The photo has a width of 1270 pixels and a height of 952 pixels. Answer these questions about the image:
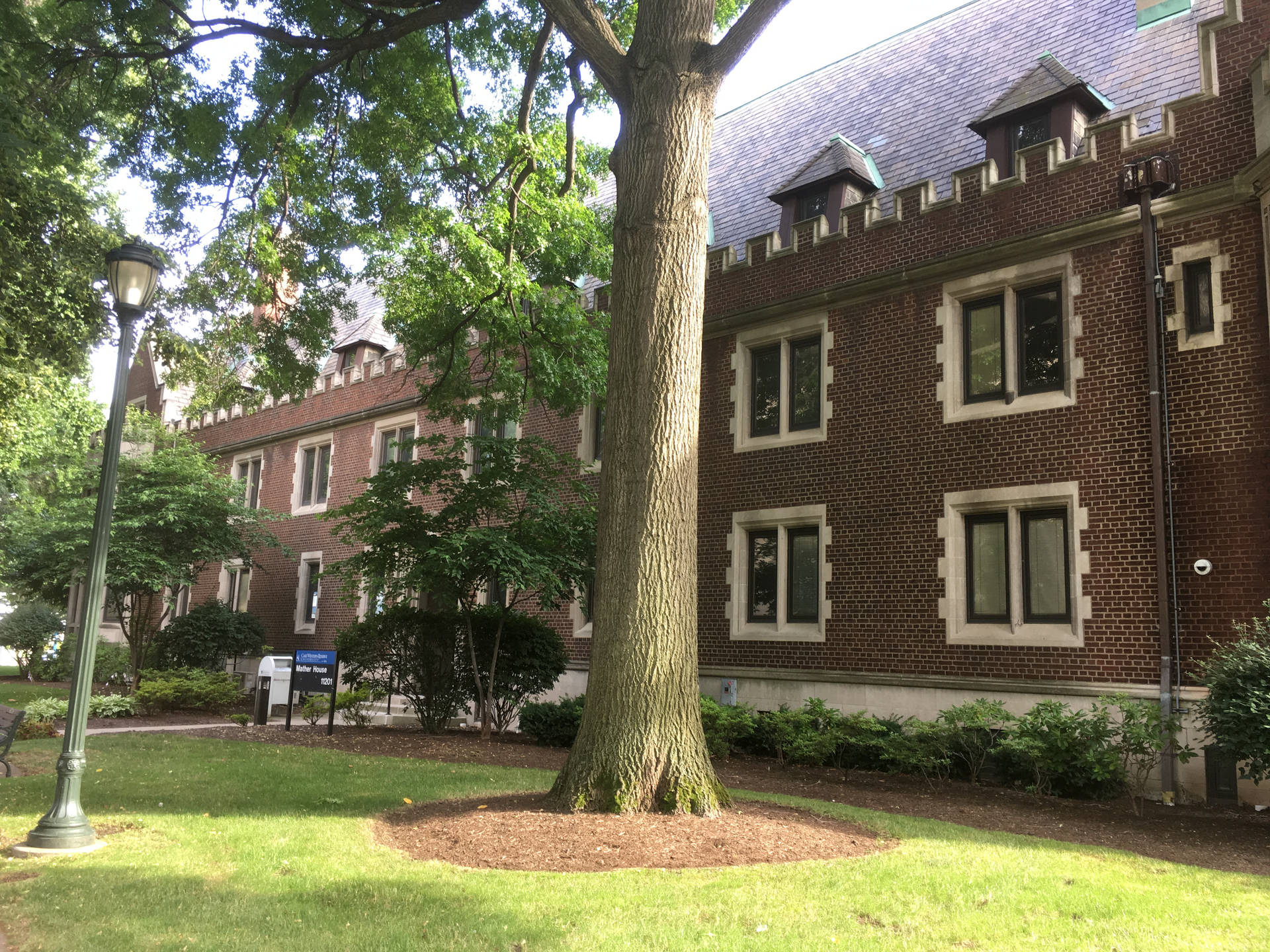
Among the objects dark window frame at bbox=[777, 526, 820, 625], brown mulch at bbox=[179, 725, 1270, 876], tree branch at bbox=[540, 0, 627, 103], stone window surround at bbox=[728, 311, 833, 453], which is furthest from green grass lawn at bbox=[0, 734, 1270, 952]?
stone window surround at bbox=[728, 311, 833, 453]

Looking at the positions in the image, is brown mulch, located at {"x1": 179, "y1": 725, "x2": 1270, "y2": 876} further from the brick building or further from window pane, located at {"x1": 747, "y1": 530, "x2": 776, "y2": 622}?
window pane, located at {"x1": 747, "y1": 530, "x2": 776, "y2": 622}

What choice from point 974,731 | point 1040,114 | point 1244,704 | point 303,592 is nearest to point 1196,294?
point 1040,114

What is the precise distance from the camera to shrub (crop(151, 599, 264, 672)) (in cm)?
2278

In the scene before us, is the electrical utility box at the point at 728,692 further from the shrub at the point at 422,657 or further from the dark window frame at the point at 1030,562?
the dark window frame at the point at 1030,562

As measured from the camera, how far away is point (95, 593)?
6.73 meters

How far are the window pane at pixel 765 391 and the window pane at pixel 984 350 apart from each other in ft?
9.95

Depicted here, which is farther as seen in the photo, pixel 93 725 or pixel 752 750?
pixel 93 725

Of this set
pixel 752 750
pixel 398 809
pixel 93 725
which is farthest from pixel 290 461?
pixel 398 809

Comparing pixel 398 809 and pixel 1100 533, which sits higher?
pixel 1100 533

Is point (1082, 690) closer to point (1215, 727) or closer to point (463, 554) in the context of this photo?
point (1215, 727)

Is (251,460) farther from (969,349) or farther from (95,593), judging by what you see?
(95,593)

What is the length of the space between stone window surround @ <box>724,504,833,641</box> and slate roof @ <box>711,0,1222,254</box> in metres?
4.78

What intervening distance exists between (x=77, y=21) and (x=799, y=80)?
516 inches

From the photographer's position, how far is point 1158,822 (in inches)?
354
